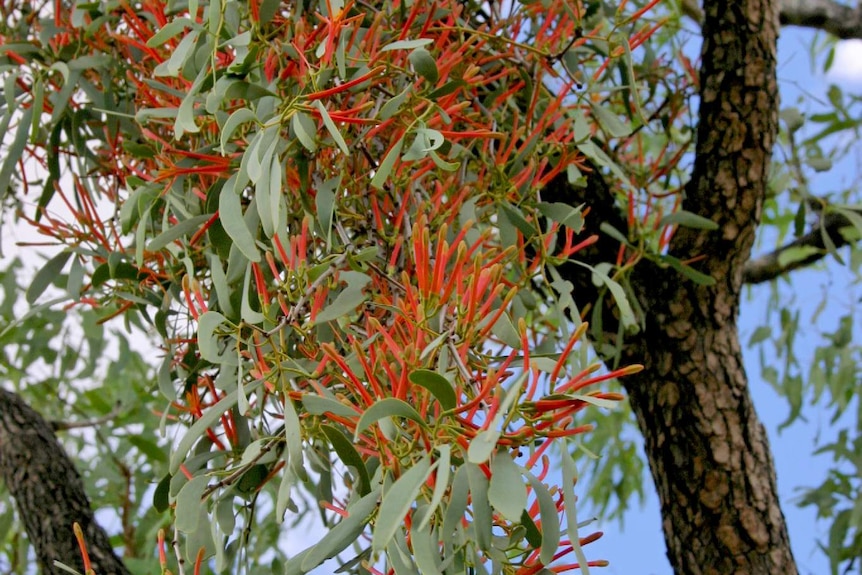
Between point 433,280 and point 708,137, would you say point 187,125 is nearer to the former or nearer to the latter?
point 433,280

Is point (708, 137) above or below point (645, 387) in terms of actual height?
above

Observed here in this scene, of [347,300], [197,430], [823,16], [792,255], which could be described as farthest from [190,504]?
[823,16]

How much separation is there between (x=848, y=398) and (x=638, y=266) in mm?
765

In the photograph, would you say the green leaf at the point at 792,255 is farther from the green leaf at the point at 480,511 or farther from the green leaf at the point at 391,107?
the green leaf at the point at 480,511

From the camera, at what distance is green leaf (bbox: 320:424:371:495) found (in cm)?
60

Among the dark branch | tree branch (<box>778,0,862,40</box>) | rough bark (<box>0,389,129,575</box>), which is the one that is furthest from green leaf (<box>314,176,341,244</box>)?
tree branch (<box>778,0,862,40</box>)

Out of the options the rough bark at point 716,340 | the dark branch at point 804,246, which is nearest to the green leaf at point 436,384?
the rough bark at point 716,340

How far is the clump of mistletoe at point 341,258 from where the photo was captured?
562 millimetres

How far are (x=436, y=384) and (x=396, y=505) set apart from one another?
0.23 feet

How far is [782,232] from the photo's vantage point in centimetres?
195

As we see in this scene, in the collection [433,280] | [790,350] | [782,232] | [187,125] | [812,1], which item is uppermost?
[812,1]

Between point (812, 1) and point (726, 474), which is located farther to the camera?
point (812, 1)

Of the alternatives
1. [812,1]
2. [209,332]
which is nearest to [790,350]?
[812,1]

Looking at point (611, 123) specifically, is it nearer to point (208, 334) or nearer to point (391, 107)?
point (391, 107)
